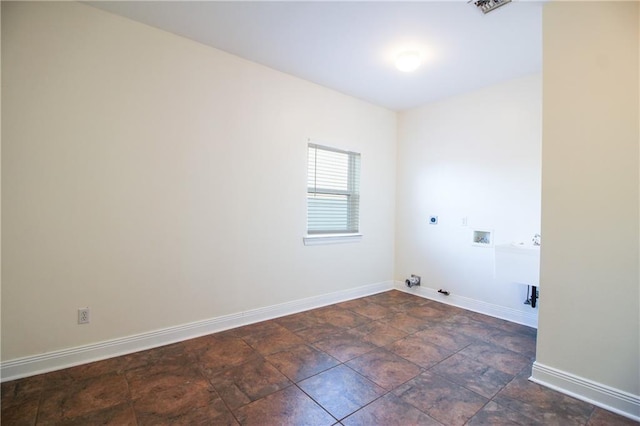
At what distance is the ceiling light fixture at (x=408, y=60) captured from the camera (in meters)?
2.66

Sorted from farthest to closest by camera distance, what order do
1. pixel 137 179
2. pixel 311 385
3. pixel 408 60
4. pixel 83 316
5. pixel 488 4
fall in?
pixel 408 60, pixel 137 179, pixel 83 316, pixel 488 4, pixel 311 385

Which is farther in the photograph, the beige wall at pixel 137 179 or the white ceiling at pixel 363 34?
the white ceiling at pixel 363 34

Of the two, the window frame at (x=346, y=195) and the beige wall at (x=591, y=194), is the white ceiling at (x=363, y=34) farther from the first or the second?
the window frame at (x=346, y=195)

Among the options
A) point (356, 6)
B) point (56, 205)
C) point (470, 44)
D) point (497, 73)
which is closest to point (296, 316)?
point (56, 205)

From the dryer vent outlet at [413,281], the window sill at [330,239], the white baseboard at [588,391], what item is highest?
the window sill at [330,239]

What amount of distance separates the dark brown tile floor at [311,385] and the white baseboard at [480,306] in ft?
0.98

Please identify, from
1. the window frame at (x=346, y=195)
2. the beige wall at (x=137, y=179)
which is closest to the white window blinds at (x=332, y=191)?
the window frame at (x=346, y=195)

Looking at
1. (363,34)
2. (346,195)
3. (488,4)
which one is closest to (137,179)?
(363,34)

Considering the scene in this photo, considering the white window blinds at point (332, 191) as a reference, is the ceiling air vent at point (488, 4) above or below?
above

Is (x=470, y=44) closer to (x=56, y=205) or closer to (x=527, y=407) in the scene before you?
(x=527, y=407)

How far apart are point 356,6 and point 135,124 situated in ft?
6.35

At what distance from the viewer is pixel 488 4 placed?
6.81 feet

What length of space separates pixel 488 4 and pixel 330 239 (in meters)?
2.61

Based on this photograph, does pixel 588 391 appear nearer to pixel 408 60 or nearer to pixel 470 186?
pixel 470 186
